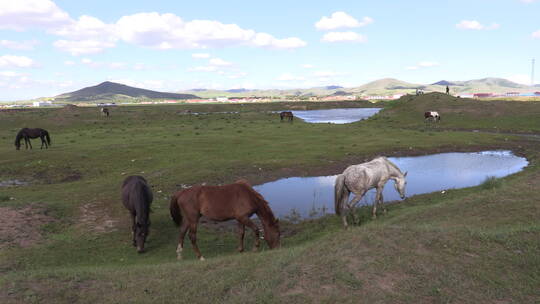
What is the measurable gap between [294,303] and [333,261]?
5.03 feet

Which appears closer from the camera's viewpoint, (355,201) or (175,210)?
(175,210)

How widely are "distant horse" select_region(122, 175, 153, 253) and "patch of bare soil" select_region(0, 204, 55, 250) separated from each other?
3.37m

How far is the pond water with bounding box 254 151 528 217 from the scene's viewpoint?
1627 centimetres

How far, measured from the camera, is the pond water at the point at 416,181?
1627 centimetres

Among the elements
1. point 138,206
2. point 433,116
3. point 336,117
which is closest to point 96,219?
point 138,206

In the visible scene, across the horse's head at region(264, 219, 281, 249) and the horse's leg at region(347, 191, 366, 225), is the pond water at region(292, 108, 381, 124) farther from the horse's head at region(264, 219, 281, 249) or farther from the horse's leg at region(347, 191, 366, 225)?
the horse's head at region(264, 219, 281, 249)

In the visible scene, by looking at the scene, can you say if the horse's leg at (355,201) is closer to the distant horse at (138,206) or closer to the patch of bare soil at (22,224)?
the distant horse at (138,206)

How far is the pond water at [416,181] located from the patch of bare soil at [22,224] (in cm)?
965

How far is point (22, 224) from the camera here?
40.7 feet

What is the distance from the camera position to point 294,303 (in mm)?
5973

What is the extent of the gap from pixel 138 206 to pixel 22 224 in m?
5.04

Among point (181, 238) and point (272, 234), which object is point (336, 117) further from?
point (181, 238)

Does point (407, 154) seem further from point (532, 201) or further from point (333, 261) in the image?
point (333, 261)

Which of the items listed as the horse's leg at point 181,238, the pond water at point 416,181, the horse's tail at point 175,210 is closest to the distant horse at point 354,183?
the pond water at point 416,181
